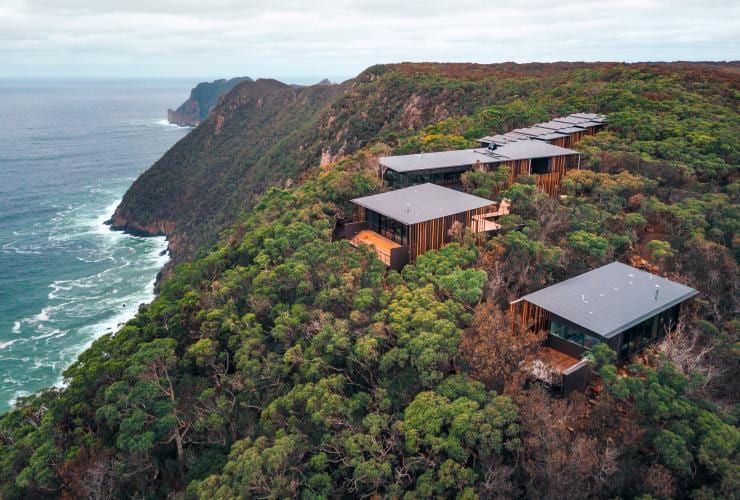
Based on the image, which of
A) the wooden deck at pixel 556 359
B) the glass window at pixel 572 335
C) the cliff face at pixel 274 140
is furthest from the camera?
the cliff face at pixel 274 140

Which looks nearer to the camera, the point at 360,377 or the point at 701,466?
the point at 701,466

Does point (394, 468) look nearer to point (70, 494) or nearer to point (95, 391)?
point (70, 494)

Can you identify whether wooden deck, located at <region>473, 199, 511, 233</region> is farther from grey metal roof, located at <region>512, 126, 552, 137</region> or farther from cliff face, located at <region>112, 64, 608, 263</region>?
cliff face, located at <region>112, 64, 608, 263</region>

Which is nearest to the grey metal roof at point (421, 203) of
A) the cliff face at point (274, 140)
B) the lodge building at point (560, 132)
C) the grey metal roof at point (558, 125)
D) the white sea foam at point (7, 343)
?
the lodge building at point (560, 132)

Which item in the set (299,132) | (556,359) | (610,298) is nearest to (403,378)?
(556,359)

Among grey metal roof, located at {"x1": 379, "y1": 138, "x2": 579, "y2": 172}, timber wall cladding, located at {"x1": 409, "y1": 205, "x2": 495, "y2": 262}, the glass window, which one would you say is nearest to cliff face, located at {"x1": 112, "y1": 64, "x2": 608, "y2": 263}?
grey metal roof, located at {"x1": 379, "y1": 138, "x2": 579, "y2": 172}

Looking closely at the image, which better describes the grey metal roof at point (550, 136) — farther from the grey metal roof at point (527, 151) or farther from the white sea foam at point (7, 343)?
the white sea foam at point (7, 343)

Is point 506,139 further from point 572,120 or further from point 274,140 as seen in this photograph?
point 274,140

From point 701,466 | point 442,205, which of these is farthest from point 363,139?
point 701,466
